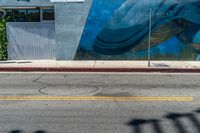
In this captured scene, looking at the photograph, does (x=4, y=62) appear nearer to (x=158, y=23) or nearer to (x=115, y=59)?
(x=115, y=59)

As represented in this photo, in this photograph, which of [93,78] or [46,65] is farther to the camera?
[46,65]

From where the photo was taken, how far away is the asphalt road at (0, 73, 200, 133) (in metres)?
6.78

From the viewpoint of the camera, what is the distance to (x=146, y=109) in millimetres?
8031

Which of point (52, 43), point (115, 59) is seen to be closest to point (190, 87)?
point (115, 59)

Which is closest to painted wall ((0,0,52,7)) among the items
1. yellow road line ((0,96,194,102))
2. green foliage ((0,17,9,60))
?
green foliage ((0,17,9,60))

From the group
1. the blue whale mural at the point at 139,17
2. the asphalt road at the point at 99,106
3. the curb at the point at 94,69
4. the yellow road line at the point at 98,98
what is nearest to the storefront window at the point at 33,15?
the blue whale mural at the point at 139,17

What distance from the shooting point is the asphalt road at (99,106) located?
22.2 ft

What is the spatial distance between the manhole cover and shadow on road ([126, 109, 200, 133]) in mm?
2832

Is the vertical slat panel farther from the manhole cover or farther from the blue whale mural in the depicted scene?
the manhole cover

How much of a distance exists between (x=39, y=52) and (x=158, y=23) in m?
5.34

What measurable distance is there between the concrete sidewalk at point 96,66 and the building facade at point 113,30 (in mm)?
649

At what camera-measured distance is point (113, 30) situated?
1634 centimetres

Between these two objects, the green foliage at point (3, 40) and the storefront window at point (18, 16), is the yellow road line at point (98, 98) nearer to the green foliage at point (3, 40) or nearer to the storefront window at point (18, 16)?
the green foliage at point (3, 40)

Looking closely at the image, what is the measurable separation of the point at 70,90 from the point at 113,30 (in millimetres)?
6715
